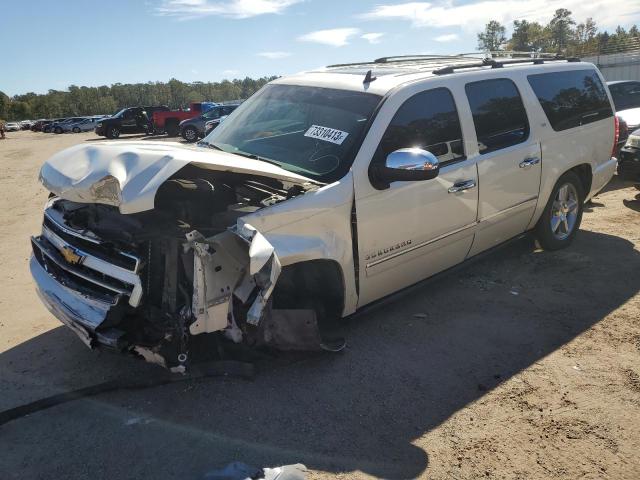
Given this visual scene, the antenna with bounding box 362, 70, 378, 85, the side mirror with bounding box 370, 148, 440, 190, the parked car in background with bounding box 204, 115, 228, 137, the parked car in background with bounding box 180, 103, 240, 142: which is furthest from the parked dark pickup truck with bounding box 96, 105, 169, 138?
the side mirror with bounding box 370, 148, 440, 190

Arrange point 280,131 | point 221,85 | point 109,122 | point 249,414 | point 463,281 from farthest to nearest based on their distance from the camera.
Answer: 1. point 221,85
2. point 109,122
3. point 463,281
4. point 280,131
5. point 249,414

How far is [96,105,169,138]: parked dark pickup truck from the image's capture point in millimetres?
29703

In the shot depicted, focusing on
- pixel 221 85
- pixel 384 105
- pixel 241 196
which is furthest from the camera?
pixel 221 85

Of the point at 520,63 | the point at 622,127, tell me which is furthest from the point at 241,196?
the point at 622,127

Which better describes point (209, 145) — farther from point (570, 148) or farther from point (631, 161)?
point (631, 161)

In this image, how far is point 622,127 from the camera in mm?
8359

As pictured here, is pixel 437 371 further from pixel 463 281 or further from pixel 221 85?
pixel 221 85

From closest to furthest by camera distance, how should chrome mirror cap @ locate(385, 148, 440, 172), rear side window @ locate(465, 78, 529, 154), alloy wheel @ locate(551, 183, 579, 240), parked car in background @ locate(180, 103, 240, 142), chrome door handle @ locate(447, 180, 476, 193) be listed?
chrome mirror cap @ locate(385, 148, 440, 172) < chrome door handle @ locate(447, 180, 476, 193) < rear side window @ locate(465, 78, 529, 154) < alloy wheel @ locate(551, 183, 579, 240) < parked car in background @ locate(180, 103, 240, 142)

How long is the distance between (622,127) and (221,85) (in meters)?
133

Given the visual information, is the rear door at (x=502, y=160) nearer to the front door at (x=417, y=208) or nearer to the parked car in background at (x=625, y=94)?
the front door at (x=417, y=208)

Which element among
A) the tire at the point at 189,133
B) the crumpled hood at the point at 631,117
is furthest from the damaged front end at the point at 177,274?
the tire at the point at 189,133

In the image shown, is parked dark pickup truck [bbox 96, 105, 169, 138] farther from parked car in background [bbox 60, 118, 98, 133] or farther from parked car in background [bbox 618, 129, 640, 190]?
parked car in background [bbox 618, 129, 640, 190]

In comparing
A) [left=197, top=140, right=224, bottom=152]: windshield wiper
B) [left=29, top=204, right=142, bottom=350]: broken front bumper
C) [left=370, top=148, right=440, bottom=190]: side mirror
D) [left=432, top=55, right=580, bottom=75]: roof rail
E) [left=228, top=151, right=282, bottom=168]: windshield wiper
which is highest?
[left=432, top=55, right=580, bottom=75]: roof rail

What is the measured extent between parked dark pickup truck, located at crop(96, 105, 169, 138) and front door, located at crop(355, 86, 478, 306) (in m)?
28.0
